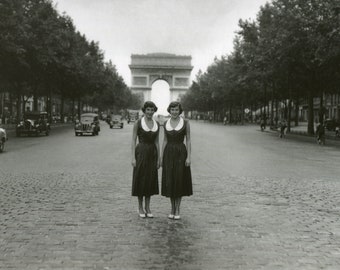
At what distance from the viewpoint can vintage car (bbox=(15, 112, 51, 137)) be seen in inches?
1540

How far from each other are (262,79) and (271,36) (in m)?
8.05

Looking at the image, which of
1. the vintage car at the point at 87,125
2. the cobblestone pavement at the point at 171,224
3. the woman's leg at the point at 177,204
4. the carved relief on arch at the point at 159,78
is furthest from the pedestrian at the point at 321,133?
the carved relief on arch at the point at 159,78

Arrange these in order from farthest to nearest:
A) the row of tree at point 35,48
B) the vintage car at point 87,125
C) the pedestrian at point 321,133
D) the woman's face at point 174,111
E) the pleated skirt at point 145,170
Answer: the vintage car at point 87,125
the row of tree at point 35,48
the pedestrian at point 321,133
the pleated skirt at point 145,170
the woman's face at point 174,111

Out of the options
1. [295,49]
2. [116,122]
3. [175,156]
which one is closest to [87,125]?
[295,49]

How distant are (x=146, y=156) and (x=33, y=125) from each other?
1263 inches

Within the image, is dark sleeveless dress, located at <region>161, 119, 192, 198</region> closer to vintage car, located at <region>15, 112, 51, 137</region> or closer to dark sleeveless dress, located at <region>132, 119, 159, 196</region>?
dark sleeveless dress, located at <region>132, 119, 159, 196</region>

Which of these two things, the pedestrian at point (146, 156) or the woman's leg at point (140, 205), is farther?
the woman's leg at point (140, 205)

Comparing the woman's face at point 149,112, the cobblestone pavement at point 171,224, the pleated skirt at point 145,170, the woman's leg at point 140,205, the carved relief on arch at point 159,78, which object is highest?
the carved relief on arch at point 159,78

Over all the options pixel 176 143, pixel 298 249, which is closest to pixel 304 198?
pixel 176 143

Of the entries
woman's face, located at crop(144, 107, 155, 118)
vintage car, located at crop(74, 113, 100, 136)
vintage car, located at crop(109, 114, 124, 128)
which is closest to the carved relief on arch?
vintage car, located at crop(109, 114, 124, 128)

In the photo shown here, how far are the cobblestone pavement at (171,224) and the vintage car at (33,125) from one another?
25.1 m

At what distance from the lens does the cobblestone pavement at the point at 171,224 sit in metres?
6.12

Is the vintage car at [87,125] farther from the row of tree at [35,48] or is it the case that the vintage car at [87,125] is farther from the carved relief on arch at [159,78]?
the carved relief on arch at [159,78]

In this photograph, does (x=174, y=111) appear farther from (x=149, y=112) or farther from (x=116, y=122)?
(x=116, y=122)
